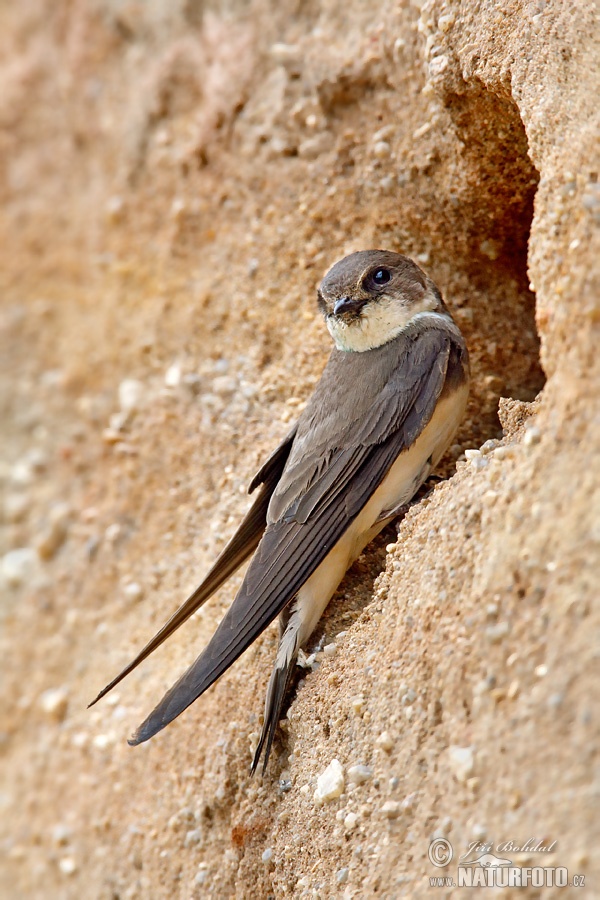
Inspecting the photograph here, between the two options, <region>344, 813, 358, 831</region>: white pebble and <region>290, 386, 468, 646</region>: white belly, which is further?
<region>290, 386, 468, 646</region>: white belly

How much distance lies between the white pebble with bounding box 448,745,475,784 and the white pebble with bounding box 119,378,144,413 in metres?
2.21

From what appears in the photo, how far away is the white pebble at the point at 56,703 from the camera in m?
3.44

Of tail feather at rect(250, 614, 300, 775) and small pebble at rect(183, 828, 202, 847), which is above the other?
tail feather at rect(250, 614, 300, 775)

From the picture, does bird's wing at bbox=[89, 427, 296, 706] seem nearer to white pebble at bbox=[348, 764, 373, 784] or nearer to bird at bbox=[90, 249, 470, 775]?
bird at bbox=[90, 249, 470, 775]

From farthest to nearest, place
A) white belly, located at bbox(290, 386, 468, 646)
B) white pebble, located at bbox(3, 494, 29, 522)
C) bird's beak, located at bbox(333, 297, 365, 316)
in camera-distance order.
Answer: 1. white pebble, located at bbox(3, 494, 29, 522)
2. bird's beak, located at bbox(333, 297, 365, 316)
3. white belly, located at bbox(290, 386, 468, 646)

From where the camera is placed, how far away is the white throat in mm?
2709

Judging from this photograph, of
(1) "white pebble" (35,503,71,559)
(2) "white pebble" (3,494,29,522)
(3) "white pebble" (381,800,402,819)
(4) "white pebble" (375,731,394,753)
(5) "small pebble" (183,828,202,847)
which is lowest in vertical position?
(5) "small pebble" (183,828,202,847)

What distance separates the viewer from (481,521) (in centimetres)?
200

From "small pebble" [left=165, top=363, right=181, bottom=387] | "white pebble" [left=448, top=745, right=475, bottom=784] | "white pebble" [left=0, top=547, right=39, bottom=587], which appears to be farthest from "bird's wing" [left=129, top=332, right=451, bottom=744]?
"white pebble" [left=0, top=547, right=39, bottom=587]

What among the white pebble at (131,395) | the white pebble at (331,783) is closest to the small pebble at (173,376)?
the white pebble at (131,395)

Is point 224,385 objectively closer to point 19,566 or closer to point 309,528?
point 309,528

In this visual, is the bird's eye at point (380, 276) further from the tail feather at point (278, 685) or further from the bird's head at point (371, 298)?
the tail feather at point (278, 685)

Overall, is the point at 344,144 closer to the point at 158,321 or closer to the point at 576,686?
the point at 158,321

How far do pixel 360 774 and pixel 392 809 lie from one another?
6.3 inches
